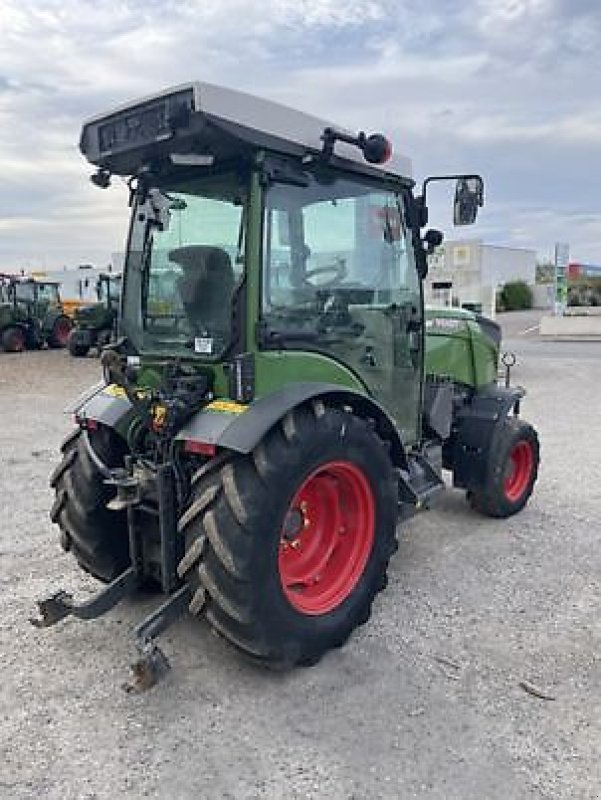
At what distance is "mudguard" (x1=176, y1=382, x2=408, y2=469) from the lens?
8.87ft

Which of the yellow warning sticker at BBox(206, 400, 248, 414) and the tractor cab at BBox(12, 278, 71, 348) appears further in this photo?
the tractor cab at BBox(12, 278, 71, 348)

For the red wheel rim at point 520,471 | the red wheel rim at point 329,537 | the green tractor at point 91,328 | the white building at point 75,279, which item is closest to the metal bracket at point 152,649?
the red wheel rim at point 329,537

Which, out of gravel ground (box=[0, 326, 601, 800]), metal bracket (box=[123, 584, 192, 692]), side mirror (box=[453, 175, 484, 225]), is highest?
side mirror (box=[453, 175, 484, 225])

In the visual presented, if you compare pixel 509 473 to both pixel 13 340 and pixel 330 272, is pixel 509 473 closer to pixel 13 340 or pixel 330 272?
pixel 330 272

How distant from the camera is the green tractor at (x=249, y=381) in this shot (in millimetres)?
2750

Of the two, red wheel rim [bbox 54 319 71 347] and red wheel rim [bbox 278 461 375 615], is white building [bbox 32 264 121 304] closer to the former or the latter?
red wheel rim [bbox 54 319 71 347]

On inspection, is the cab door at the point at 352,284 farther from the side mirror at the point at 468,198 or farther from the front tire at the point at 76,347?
the front tire at the point at 76,347

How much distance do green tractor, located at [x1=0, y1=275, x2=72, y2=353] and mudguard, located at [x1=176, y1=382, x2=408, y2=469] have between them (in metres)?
17.8

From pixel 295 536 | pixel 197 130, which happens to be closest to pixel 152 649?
pixel 295 536

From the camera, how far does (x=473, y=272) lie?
65.1 ft

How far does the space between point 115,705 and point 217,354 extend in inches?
57.9

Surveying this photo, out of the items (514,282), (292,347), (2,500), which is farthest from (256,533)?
(514,282)

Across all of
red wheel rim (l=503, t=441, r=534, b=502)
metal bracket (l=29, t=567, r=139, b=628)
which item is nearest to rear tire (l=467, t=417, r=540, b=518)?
red wheel rim (l=503, t=441, r=534, b=502)

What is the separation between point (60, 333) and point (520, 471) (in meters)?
17.7
